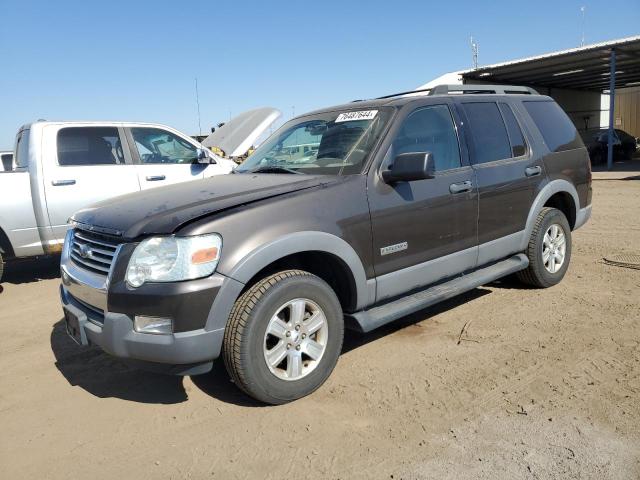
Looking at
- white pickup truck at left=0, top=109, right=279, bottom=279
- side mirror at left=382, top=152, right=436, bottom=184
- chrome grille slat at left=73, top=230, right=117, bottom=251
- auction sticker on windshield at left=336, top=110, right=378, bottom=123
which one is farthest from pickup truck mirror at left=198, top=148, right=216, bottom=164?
side mirror at left=382, top=152, right=436, bottom=184

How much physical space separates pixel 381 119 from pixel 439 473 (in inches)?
94.4

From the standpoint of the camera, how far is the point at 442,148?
4129mm

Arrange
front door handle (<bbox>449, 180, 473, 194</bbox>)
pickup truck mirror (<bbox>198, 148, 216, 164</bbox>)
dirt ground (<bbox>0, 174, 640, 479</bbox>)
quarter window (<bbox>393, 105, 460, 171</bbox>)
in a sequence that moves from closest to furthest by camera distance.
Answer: dirt ground (<bbox>0, 174, 640, 479</bbox>) → quarter window (<bbox>393, 105, 460, 171</bbox>) → front door handle (<bbox>449, 180, 473, 194</bbox>) → pickup truck mirror (<bbox>198, 148, 216, 164</bbox>)

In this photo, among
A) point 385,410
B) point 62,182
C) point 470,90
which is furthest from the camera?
point 62,182

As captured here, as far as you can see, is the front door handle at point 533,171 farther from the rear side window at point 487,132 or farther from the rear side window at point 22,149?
the rear side window at point 22,149

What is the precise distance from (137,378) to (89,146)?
4145 millimetres

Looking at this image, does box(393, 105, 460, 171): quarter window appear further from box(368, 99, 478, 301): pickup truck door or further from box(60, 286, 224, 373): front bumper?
box(60, 286, 224, 373): front bumper

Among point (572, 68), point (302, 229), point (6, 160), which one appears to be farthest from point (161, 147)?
point (572, 68)

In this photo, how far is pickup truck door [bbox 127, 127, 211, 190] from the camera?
7.05 meters

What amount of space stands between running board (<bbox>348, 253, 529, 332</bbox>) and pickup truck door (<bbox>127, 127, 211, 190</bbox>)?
13.4 feet

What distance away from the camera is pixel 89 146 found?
22.3ft

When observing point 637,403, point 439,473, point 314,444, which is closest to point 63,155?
point 314,444

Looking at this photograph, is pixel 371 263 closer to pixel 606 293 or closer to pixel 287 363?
pixel 287 363

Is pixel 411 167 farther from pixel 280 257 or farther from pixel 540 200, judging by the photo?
pixel 540 200
